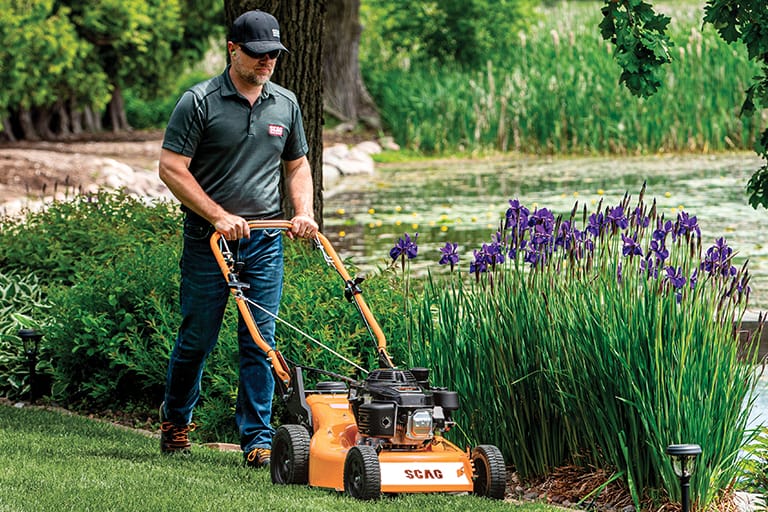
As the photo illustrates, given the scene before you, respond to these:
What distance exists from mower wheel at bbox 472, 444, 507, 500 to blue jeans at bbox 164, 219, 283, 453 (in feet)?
3.73

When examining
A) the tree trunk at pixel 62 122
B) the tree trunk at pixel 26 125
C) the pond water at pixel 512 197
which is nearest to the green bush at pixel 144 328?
the pond water at pixel 512 197

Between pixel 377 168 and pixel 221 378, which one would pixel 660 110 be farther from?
pixel 221 378

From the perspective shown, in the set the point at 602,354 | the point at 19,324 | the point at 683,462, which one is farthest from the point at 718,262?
the point at 19,324

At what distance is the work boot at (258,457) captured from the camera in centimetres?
569

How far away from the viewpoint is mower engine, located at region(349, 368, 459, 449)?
4.76 m

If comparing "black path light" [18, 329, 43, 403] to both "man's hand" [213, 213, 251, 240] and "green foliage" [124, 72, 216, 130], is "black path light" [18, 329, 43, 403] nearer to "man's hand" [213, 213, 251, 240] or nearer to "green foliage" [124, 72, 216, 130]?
"man's hand" [213, 213, 251, 240]

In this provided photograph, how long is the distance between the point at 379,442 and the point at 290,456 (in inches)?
19.2

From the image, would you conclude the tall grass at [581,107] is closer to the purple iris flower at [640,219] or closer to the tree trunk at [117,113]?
the tree trunk at [117,113]

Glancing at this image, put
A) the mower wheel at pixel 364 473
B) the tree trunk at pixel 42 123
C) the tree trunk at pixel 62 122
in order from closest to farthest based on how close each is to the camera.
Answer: the mower wheel at pixel 364 473
the tree trunk at pixel 42 123
the tree trunk at pixel 62 122

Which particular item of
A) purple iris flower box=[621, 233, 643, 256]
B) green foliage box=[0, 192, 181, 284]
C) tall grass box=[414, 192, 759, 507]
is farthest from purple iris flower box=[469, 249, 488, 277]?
green foliage box=[0, 192, 181, 284]

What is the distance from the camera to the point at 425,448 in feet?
16.2

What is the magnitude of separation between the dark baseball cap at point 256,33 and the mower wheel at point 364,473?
68.3 inches

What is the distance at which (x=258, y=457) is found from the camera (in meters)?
5.71

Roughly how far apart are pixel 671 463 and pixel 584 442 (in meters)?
0.60
